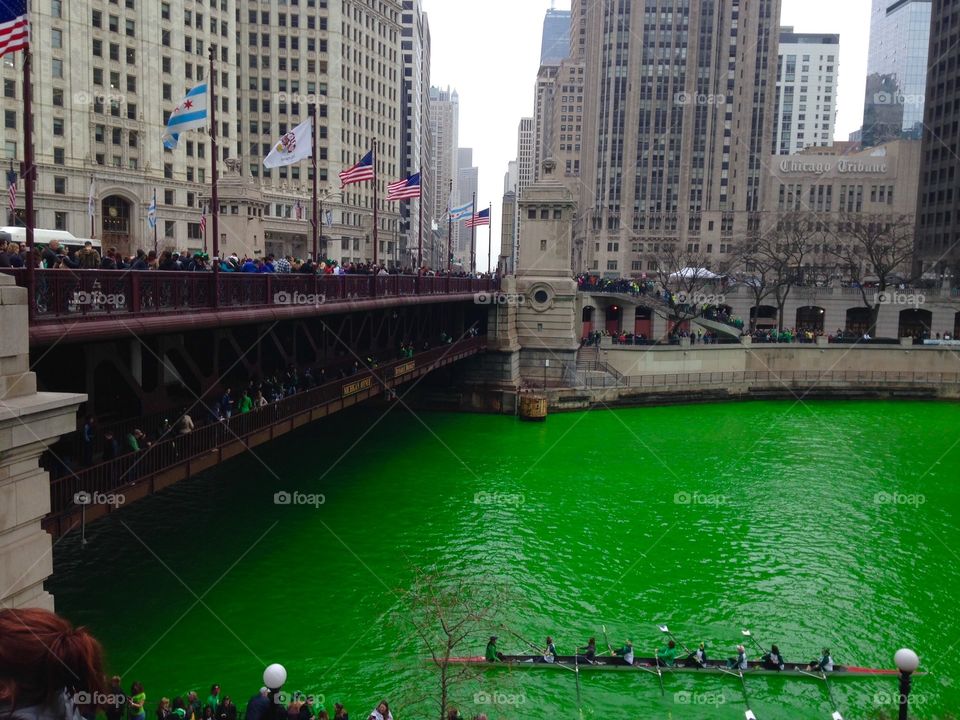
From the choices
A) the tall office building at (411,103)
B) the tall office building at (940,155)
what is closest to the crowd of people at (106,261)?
the tall office building at (940,155)

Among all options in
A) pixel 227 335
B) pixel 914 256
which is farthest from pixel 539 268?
pixel 914 256

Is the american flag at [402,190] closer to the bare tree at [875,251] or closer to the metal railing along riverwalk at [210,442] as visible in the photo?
the metal railing along riverwalk at [210,442]

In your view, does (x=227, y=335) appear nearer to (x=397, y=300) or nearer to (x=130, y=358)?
(x=130, y=358)

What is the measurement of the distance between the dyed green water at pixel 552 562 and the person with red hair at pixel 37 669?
1347 cm

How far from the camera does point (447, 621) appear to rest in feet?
60.5

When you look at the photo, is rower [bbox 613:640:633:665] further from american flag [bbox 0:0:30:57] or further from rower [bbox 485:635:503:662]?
american flag [bbox 0:0:30:57]

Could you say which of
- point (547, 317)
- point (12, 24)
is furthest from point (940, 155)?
point (12, 24)

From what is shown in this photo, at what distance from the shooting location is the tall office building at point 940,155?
88562 mm

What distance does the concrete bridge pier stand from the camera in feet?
32.4

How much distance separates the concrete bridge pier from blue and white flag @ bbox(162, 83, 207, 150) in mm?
9362

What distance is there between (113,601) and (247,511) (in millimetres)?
7740

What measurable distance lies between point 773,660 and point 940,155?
312 feet

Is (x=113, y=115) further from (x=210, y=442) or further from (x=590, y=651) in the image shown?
(x=590, y=651)

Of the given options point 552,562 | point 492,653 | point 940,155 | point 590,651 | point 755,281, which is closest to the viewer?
point 492,653
